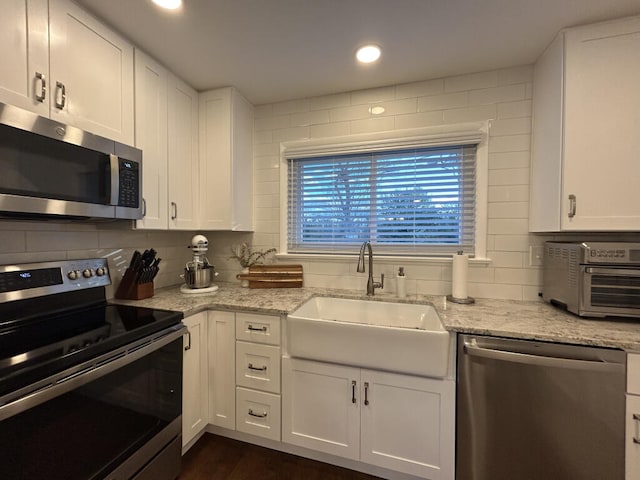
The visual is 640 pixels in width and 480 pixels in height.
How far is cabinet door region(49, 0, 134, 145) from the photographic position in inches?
47.8

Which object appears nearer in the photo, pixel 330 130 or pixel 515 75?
pixel 515 75

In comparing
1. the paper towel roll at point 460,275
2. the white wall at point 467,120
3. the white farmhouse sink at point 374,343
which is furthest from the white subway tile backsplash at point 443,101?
the white farmhouse sink at point 374,343

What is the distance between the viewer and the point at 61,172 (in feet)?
3.84

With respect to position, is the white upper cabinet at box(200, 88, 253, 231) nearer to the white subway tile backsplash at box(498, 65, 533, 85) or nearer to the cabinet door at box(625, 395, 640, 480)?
the white subway tile backsplash at box(498, 65, 533, 85)

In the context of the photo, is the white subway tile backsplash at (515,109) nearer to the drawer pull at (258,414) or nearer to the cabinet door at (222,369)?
the cabinet door at (222,369)

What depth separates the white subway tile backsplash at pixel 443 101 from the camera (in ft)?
6.12

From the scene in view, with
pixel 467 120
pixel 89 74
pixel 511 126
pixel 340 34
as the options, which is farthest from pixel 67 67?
pixel 511 126

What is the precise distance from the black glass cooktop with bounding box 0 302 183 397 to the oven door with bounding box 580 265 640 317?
A: 203cm

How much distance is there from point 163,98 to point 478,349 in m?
2.28

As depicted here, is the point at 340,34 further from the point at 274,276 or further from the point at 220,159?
the point at 274,276

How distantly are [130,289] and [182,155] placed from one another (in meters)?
0.95

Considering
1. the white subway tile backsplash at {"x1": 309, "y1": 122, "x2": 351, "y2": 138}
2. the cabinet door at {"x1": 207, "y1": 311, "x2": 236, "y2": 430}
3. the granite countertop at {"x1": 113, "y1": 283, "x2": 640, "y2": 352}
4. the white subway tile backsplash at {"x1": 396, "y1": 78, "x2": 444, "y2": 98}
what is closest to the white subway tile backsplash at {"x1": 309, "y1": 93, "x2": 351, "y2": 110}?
the white subway tile backsplash at {"x1": 309, "y1": 122, "x2": 351, "y2": 138}

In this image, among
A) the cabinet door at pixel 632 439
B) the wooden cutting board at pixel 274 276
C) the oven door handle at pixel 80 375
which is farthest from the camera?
the wooden cutting board at pixel 274 276

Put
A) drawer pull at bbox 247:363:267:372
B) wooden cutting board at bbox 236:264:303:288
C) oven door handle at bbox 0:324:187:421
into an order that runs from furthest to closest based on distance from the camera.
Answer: wooden cutting board at bbox 236:264:303:288 → drawer pull at bbox 247:363:267:372 → oven door handle at bbox 0:324:187:421
